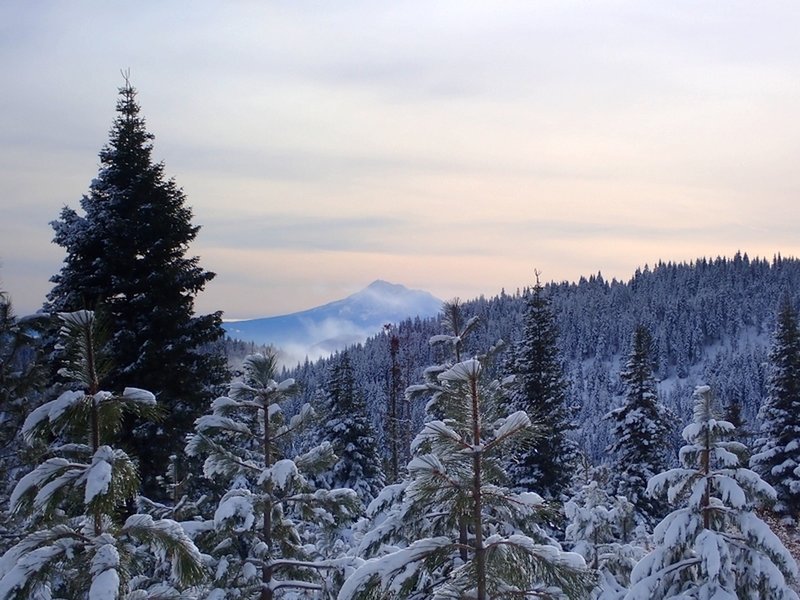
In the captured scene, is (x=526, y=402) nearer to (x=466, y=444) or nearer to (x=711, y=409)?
(x=711, y=409)

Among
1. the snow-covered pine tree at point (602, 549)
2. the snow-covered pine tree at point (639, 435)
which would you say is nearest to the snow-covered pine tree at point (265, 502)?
the snow-covered pine tree at point (602, 549)

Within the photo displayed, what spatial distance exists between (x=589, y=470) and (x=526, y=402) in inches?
153

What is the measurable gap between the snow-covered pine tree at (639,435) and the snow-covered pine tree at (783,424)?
477 cm

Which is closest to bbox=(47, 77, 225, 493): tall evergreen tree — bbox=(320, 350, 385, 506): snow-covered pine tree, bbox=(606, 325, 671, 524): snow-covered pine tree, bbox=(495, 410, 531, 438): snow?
bbox=(495, 410, 531, 438): snow

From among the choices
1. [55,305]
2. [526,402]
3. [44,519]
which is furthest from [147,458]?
[526,402]

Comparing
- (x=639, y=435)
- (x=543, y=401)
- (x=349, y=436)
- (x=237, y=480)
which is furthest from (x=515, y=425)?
(x=349, y=436)

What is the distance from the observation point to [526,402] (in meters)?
25.3

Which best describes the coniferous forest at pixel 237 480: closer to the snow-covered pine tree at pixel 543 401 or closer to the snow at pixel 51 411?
the snow at pixel 51 411

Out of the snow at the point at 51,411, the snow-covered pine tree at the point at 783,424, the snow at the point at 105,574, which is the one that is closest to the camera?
the snow at the point at 105,574

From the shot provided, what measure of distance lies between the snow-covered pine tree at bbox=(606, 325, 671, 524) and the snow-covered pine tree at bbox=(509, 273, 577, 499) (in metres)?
4.28

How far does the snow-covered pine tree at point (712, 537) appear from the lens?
7996 mm

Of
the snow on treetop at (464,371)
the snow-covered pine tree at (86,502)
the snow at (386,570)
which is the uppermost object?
the snow on treetop at (464,371)

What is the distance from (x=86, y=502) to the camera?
4.76 metres

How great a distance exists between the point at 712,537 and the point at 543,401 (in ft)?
56.7
